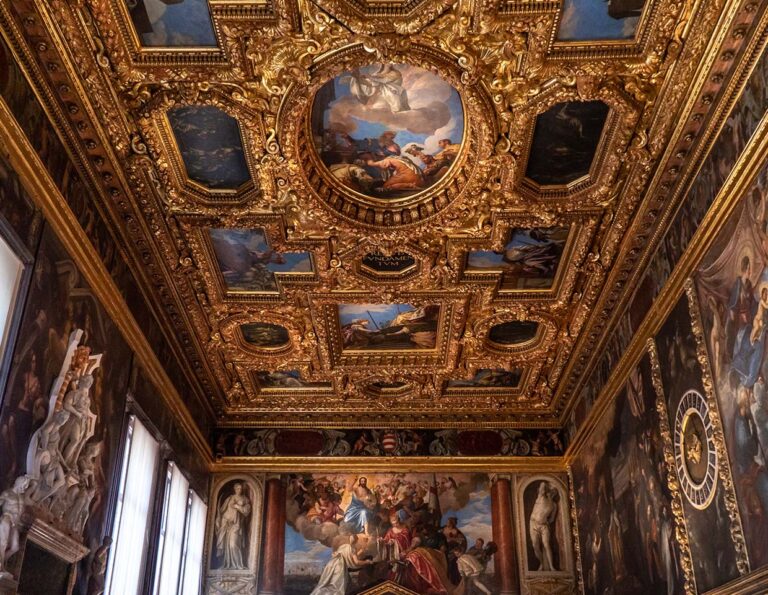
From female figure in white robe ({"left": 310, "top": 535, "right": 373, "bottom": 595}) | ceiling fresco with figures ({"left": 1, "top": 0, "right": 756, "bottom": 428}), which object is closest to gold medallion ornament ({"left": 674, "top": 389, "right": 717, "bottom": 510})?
ceiling fresco with figures ({"left": 1, "top": 0, "right": 756, "bottom": 428})

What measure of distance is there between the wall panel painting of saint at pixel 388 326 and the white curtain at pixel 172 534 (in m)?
4.70

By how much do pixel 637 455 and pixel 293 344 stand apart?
25.0 ft

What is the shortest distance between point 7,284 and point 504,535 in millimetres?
14412

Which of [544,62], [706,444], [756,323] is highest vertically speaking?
[544,62]

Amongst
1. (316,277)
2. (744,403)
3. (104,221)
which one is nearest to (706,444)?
(744,403)

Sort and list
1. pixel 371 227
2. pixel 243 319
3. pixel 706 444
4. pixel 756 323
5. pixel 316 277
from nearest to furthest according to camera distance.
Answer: pixel 756 323 < pixel 706 444 < pixel 371 227 < pixel 316 277 < pixel 243 319

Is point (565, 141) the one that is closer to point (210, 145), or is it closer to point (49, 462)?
point (210, 145)

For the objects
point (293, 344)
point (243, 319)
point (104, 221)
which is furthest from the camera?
point (293, 344)

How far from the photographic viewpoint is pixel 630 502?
44.1 ft

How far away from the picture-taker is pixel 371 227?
39.1 feet

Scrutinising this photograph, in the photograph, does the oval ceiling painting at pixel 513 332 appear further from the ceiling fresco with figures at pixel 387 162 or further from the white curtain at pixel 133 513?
the white curtain at pixel 133 513

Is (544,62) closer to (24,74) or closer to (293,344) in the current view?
(24,74)

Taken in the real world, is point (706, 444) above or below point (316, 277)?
below

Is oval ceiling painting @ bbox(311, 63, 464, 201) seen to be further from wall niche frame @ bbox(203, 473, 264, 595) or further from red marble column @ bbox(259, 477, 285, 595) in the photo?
wall niche frame @ bbox(203, 473, 264, 595)
